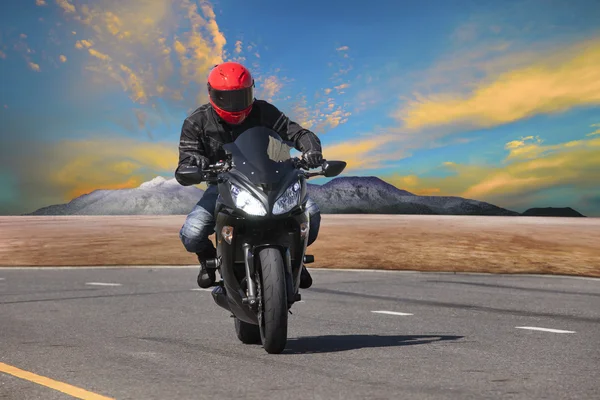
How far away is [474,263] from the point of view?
21625 mm

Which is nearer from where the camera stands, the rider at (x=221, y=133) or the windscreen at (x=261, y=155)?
the windscreen at (x=261, y=155)

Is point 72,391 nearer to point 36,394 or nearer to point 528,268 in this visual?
point 36,394

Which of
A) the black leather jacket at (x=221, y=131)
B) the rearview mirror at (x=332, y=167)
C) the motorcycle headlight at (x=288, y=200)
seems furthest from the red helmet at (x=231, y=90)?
the motorcycle headlight at (x=288, y=200)

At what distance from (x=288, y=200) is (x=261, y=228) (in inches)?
13.0

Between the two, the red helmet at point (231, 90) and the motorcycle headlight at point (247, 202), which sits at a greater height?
the red helmet at point (231, 90)

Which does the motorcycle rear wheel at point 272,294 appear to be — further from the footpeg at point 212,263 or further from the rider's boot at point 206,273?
the rider's boot at point 206,273

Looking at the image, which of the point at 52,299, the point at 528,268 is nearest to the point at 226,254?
the point at 52,299

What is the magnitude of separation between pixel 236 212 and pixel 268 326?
38.6 inches

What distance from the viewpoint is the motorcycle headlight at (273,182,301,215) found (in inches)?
263

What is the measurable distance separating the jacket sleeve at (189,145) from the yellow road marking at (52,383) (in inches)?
82.2

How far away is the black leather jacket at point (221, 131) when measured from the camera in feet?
24.7

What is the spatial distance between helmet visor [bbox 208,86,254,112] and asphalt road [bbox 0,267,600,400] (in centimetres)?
221

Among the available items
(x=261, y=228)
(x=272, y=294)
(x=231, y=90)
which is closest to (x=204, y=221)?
(x=261, y=228)

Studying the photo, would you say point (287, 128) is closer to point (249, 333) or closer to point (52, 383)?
point (249, 333)
